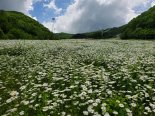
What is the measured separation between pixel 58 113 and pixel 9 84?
19.0ft

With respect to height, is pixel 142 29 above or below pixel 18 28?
below

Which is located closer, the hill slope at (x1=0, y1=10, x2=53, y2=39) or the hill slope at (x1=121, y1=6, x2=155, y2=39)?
the hill slope at (x1=121, y1=6, x2=155, y2=39)

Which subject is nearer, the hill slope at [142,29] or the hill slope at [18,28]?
the hill slope at [142,29]

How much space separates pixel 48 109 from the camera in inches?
366

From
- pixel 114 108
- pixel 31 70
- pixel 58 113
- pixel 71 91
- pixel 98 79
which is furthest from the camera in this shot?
pixel 31 70

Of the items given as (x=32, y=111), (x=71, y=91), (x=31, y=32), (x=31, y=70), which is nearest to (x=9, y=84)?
(x=31, y=70)

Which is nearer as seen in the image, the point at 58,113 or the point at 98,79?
the point at 58,113

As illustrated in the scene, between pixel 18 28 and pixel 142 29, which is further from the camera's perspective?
pixel 142 29

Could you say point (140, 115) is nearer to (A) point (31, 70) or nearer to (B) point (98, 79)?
(B) point (98, 79)

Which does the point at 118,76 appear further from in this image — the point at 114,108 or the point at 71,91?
the point at 114,108

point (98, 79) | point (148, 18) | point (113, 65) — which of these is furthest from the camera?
point (148, 18)

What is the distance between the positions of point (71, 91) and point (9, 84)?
3659 millimetres

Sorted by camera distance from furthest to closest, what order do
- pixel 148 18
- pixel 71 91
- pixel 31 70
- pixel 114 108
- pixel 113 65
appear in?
pixel 148 18 < pixel 113 65 < pixel 31 70 < pixel 71 91 < pixel 114 108

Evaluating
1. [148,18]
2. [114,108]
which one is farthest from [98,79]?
[148,18]
